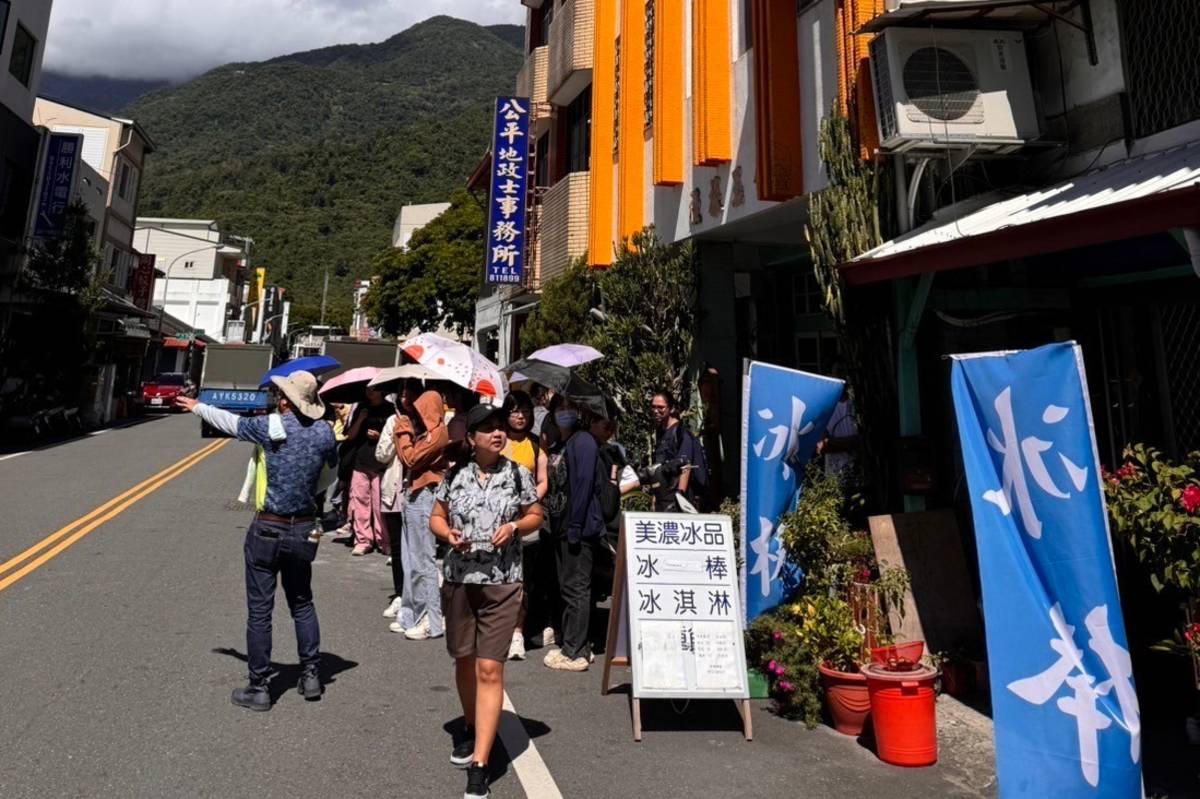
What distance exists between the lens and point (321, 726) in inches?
185

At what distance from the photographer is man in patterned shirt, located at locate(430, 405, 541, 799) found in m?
4.09

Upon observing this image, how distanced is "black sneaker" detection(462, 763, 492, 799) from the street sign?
1214mm

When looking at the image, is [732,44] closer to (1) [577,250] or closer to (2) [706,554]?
(1) [577,250]

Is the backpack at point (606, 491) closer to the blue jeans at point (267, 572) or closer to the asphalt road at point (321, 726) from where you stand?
the asphalt road at point (321, 726)

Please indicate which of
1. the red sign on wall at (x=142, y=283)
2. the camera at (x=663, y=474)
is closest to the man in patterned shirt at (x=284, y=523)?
the camera at (x=663, y=474)

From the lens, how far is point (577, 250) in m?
14.9

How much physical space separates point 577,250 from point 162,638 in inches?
407

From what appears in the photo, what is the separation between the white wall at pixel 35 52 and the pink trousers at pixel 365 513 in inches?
854

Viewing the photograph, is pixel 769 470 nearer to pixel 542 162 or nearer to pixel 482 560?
pixel 482 560

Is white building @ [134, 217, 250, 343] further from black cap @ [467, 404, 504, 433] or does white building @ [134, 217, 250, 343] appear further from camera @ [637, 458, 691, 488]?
black cap @ [467, 404, 504, 433]

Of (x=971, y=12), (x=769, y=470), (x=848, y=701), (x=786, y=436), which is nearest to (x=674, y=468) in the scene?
(x=769, y=470)

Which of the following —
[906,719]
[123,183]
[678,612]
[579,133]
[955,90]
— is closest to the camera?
[906,719]

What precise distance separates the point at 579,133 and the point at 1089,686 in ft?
48.8

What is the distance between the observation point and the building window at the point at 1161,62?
5.47 metres
